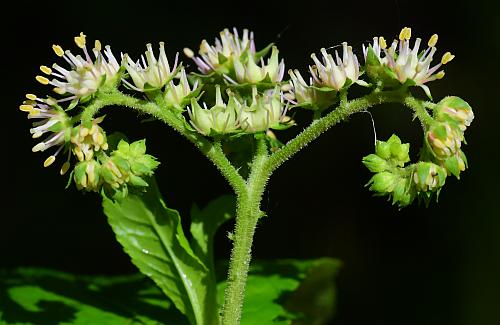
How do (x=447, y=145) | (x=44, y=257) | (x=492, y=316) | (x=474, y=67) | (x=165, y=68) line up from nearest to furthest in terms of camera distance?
(x=447, y=145) → (x=165, y=68) → (x=492, y=316) → (x=474, y=67) → (x=44, y=257)

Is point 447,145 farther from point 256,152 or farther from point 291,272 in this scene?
point 291,272

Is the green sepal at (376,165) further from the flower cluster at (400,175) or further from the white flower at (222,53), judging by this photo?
the white flower at (222,53)

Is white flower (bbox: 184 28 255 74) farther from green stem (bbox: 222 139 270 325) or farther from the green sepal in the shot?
the green sepal

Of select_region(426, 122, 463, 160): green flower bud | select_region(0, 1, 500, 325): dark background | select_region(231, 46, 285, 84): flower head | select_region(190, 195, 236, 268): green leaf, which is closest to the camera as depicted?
select_region(426, 122, 463, 160): green flower bud

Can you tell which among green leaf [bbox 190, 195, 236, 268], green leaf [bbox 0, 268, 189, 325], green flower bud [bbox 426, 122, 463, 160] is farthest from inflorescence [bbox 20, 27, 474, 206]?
green leaf [bbox 0, 268, 189, 325]

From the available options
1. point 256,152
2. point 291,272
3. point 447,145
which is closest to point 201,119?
point 256,152

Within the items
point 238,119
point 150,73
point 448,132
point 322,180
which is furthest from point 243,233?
point 322,180

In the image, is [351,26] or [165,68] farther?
[351,26]

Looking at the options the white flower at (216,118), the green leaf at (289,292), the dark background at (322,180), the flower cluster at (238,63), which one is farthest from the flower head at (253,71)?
the dark background at (322,180)
